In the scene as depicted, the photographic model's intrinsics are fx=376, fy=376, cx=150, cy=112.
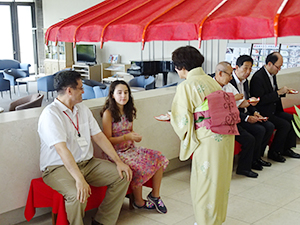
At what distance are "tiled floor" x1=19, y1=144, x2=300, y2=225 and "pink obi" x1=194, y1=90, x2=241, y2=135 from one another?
0.87m

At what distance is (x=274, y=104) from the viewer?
14.5ft

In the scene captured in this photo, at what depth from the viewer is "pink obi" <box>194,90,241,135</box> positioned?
97.3 inches

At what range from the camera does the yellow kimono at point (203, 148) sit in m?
2.52

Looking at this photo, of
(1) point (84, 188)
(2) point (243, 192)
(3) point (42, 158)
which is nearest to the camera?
(1) point (84, 188)

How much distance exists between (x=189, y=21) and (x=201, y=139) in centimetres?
127

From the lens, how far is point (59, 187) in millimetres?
2531

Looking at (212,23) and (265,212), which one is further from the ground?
(212,23)

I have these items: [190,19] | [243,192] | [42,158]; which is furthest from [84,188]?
[243,192]

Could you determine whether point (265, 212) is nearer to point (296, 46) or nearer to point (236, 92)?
point (236, 92)

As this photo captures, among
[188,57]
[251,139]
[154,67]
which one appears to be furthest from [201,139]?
[154,67]

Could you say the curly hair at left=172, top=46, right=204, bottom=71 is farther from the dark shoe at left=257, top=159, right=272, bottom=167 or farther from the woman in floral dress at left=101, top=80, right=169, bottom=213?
the dark shoe at left=257, top=159, right=272, bottom=167

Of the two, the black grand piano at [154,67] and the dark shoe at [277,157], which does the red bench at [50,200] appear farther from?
the black grand piano at [154,67]

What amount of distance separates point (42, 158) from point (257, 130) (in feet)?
7.69

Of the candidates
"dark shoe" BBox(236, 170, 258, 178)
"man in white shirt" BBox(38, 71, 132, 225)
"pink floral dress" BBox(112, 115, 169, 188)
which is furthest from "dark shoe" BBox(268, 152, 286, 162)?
"man in white shirt" BBox(38, 71, 132, 225)
